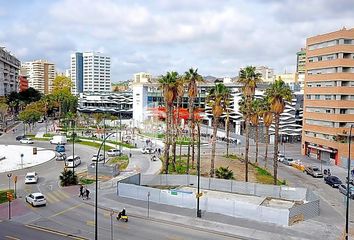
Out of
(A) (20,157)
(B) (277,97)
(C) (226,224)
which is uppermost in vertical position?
(B) (277,97)

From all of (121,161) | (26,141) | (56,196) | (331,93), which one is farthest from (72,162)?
(331,93)

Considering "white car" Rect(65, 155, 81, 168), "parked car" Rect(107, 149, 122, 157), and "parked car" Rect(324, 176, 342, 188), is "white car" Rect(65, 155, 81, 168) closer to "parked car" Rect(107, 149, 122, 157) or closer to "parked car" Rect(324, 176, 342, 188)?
"parked car" Rect(107, 149, 122, 157)

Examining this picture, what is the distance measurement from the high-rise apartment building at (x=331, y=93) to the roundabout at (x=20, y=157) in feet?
181

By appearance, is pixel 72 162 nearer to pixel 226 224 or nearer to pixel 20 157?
pixel 20 157

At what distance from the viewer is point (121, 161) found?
7600 cm

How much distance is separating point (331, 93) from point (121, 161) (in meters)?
43.6

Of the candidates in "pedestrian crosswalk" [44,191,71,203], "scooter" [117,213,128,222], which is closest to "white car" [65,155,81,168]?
"pedestrian crosswalk" [44,191,71,203]

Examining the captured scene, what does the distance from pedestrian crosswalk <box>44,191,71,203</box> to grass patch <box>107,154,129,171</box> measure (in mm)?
19305

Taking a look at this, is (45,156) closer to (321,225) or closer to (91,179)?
(91,179)

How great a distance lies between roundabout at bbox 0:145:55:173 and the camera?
69.0 meters

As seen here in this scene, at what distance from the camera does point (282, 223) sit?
37000 millimetres

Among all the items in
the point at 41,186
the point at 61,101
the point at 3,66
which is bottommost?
the point at 41,186

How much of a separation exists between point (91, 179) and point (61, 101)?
130m

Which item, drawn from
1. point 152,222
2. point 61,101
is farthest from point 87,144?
point 61,101
